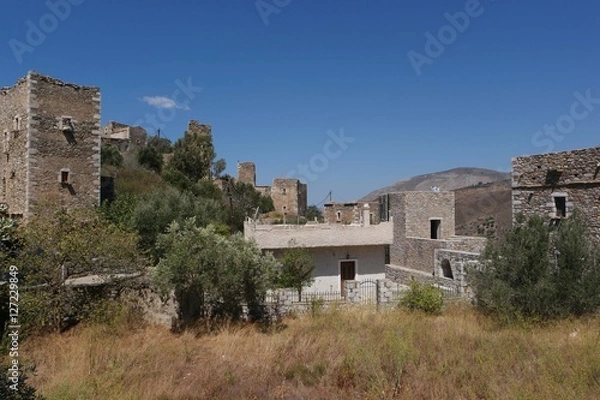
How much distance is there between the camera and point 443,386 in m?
6.85

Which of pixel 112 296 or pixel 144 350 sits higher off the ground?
pixel 112 296

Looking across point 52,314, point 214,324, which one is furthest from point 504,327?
point 52,314

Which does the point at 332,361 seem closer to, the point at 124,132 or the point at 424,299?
the point at 424,299

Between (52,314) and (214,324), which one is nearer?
(52,314)

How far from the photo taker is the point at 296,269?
48.1ft

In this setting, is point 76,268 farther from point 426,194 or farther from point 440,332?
point 426,194

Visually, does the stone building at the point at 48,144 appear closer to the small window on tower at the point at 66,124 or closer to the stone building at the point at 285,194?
the small window on tower at the point at 66,124

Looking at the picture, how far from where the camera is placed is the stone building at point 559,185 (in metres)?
12.5

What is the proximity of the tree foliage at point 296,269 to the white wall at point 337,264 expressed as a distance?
0.96 metres

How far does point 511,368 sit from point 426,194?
16226 mm

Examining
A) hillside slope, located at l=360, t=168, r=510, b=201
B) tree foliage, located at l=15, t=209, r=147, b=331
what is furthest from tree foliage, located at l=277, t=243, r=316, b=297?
hillside slope, located at l=360, t=168, r=510, b=201

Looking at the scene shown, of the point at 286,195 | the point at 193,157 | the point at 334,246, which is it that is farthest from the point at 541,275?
the point at 286,195

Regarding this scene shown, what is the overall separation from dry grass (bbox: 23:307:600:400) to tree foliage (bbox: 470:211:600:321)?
0.53 m

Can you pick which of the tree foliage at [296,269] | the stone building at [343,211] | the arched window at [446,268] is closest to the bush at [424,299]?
the tree foliage at [296,269]
